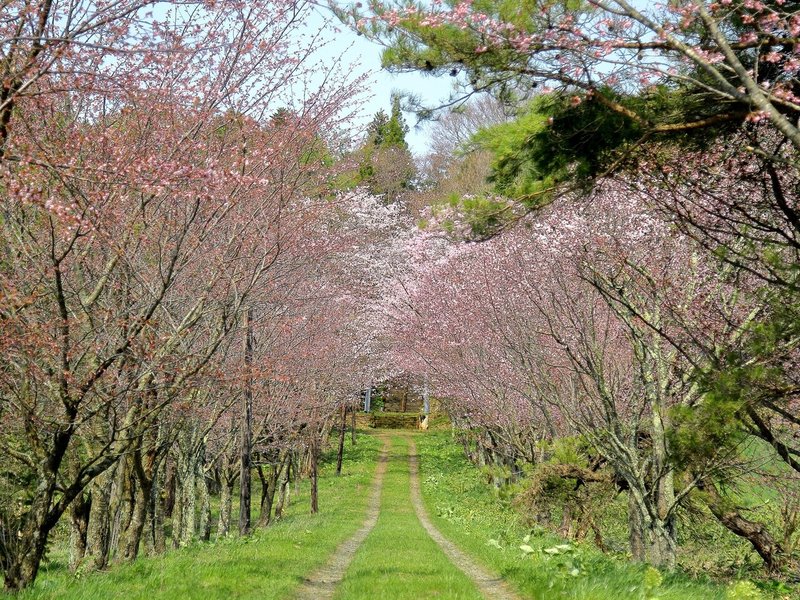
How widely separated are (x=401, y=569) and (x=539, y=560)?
185 centimetres

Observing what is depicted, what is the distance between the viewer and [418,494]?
29.3m

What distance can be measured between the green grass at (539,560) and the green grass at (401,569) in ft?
2.26

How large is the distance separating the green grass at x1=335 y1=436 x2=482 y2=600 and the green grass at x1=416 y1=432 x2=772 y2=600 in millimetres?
688

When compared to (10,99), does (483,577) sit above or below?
below

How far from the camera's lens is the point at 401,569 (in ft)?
34.7

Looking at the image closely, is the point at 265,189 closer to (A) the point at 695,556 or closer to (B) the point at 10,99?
(B) the point at 10,99

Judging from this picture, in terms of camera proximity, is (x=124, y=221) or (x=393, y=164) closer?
(x=124, y=221)

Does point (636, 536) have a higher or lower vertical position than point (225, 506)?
higher

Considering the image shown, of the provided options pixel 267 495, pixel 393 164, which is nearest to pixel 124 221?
pixel 267 495

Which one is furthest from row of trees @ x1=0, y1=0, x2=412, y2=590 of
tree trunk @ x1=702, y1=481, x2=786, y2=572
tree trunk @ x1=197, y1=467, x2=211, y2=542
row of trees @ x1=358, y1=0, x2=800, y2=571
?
tree trunk @ x1=702, y1=481, x2=786, y2=572

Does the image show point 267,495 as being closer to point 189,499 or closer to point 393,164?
point 189,499

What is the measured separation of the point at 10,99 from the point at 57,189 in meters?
2.82

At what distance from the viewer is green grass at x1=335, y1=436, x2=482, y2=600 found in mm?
8508

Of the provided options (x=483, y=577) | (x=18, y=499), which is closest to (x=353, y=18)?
(x=483, y=577)
